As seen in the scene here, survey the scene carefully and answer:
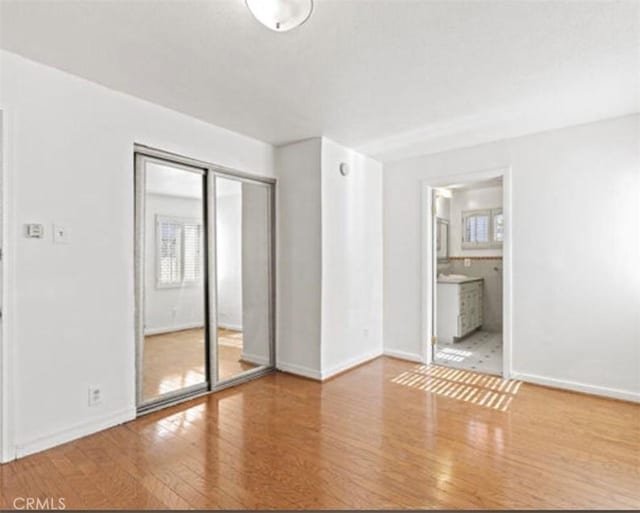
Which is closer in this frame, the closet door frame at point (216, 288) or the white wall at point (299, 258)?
the closet door frame at point (216, 288)

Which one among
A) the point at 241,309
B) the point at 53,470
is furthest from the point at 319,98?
the point at 53,470

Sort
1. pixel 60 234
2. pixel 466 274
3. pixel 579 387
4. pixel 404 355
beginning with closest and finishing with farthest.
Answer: pixel 60 234, pixel 579 387, pixel 404 355, pixel 466 274

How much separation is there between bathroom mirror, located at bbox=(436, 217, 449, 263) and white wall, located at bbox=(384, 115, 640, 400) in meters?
2.11

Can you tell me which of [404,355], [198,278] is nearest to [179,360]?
[198,278]

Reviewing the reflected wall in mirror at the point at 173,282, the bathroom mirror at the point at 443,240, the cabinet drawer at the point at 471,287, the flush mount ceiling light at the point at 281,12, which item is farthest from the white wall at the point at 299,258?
the bathroom mirror at the point at 443,240

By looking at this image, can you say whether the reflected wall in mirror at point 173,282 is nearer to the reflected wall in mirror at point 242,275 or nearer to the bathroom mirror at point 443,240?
the reflected wall in mirror at point 242,275

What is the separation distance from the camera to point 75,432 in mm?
2459

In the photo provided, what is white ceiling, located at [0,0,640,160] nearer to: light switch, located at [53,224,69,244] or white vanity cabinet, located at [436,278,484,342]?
light switch, located at [53,224,69,244]

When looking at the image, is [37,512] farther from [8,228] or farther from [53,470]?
[8,228]

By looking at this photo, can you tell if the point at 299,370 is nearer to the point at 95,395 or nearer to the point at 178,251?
the point at 178,251

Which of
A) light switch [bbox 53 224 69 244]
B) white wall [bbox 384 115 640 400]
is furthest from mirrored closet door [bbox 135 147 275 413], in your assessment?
white wall [bbox 384 115 640 400]

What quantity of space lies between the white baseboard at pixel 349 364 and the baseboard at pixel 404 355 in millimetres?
111

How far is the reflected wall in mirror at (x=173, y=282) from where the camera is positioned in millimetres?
3016

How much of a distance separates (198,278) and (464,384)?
2.73m
